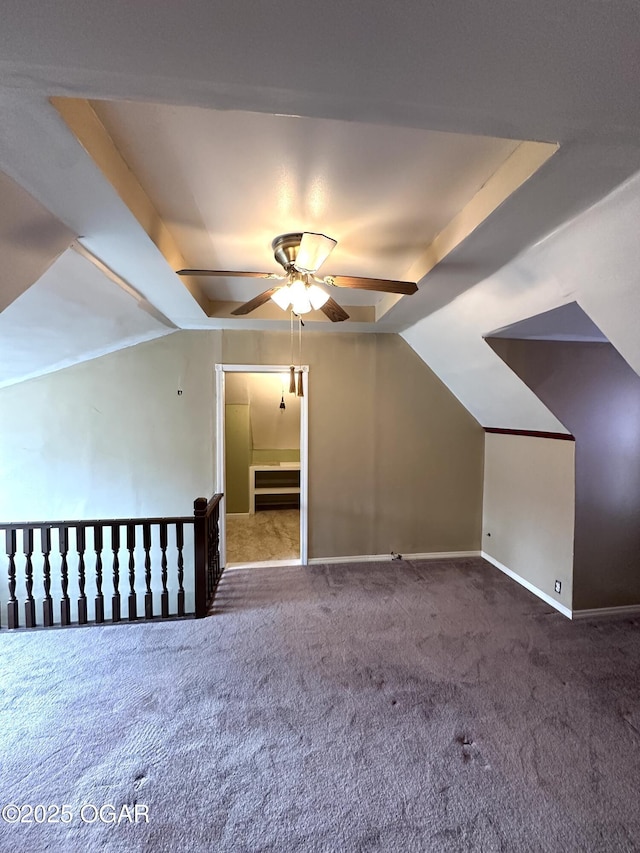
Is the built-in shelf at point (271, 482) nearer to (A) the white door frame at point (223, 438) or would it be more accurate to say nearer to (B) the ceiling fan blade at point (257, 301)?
(A) the white door frame at point (223, 438)

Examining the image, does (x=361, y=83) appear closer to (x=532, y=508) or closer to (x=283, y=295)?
(x=283, y=295)

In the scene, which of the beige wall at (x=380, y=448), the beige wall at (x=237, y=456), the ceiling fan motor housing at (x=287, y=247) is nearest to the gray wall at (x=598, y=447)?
the beige wall at (x=380, y=448)

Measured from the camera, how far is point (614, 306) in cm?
186

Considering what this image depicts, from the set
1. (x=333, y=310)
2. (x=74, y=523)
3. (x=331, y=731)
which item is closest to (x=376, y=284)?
(x=333, y=310)

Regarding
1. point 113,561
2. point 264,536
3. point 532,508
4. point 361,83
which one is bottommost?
point 264,536

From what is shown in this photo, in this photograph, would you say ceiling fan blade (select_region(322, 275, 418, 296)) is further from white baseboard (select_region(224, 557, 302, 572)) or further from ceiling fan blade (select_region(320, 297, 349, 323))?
white baseboard (select_region(224, 557, 302, 572))

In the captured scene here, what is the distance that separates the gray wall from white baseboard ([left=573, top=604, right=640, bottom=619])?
39mm

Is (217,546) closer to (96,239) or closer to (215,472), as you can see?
(215,472)

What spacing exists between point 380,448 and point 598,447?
1.87 metres

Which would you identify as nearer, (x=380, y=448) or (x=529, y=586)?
(x=529, y=586)

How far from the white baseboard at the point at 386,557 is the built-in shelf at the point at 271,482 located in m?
2.49

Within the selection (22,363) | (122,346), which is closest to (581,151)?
(122,346)

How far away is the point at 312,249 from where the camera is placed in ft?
5.50

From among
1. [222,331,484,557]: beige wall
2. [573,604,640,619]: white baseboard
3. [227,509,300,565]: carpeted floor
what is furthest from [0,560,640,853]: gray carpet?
[227,509,300,565]: carpeted floor
